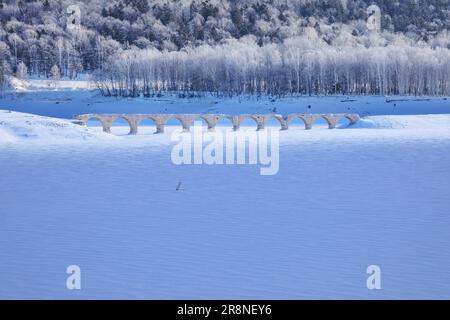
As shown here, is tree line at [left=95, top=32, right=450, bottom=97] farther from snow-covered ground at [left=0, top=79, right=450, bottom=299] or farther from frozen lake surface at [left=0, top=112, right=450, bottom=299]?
frozen lake surface at [left=0, top=112, right=450, bottom=299]

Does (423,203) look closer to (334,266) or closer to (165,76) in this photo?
(334,266)

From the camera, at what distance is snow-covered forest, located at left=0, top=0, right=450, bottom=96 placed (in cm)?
6219

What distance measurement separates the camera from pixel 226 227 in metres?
12.1

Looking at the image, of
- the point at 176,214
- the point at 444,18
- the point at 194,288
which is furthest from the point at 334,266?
the point at 444,18

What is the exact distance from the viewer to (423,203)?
14.4 meters

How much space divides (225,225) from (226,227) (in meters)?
0.18

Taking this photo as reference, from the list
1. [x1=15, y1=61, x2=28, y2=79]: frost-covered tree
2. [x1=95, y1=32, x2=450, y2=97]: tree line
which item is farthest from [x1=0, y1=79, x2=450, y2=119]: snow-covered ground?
[x1=15, y1=61, x2=28, y2=79]: frost-covered tree

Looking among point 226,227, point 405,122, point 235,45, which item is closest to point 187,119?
point 405,122

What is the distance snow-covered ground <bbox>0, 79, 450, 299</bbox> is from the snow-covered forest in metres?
38.1

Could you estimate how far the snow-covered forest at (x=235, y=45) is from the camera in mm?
62188

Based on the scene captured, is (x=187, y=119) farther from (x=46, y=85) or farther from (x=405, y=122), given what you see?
(x=46, y=85)

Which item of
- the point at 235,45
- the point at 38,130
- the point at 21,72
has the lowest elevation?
the point at 38,130

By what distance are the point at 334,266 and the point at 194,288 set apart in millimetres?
2391

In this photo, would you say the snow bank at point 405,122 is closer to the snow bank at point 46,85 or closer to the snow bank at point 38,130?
the snow bank at point 38,130
